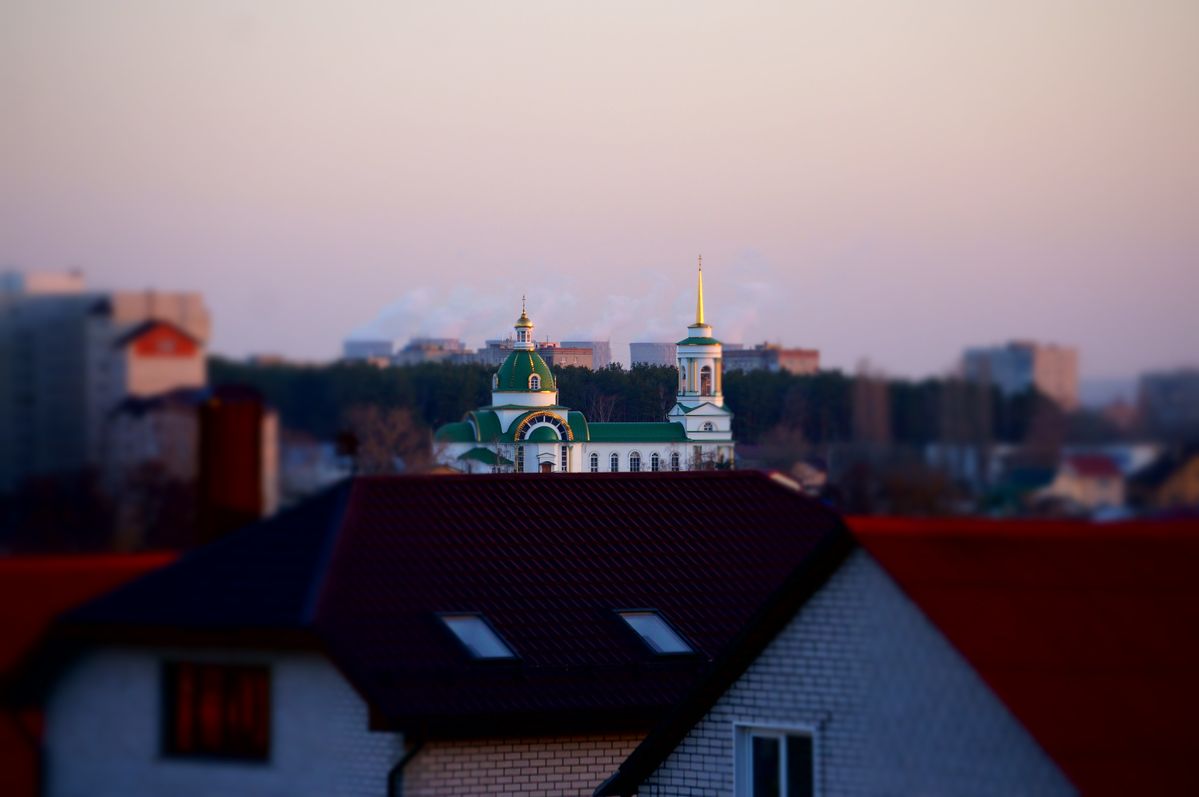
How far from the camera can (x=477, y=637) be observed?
15.3m

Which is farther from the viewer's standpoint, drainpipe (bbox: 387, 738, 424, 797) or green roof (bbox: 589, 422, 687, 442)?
green roof (bbox: 589, 422, 687, 442)

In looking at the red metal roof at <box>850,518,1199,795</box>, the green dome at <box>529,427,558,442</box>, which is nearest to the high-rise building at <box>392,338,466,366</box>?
the green dome at <box>529,427,558,442</box>

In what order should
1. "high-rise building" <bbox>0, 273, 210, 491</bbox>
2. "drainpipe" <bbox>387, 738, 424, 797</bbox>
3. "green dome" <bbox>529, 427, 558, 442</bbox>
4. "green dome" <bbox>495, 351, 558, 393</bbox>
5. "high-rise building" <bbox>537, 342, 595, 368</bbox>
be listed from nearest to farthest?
1. "high-rise building" <bbox>0, 273, 210, 491</bbox>
2. "drainpipe" <bbox>387, 738, 424, 797</bbox>
3. "green dome" <bbox>495, 351, 558, 393</bbox>
4. "high-rise building" <bbox>537, 342, 595, 368</bbox>
5. "green dome" <bbox>529, 427, 558, 442</bbox>

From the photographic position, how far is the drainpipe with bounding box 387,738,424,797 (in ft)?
45.9

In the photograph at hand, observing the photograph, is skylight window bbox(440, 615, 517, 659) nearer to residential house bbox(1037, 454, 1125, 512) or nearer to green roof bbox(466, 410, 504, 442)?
green roof bbox(466, 410, 504, 442)

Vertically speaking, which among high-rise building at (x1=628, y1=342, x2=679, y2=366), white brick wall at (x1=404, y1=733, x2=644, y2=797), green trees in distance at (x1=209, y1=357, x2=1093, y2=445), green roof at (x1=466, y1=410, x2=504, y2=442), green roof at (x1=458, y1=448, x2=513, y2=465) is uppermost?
high-rise building at (x1=628, y1=342, x2=679, y2=366)

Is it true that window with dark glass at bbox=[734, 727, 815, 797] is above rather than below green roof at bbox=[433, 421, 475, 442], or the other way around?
below

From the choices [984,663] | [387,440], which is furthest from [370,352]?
[984,663]

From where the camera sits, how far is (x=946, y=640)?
10.2 meters

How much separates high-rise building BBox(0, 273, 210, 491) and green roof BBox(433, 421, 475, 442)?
301 inches

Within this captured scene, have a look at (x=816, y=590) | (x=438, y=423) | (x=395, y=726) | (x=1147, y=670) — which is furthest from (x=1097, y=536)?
(x=438, y=423)

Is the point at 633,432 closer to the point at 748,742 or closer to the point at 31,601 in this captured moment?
the point at 748,742

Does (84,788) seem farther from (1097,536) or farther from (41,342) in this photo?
(1097,536)

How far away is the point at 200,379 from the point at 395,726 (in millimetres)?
3248
